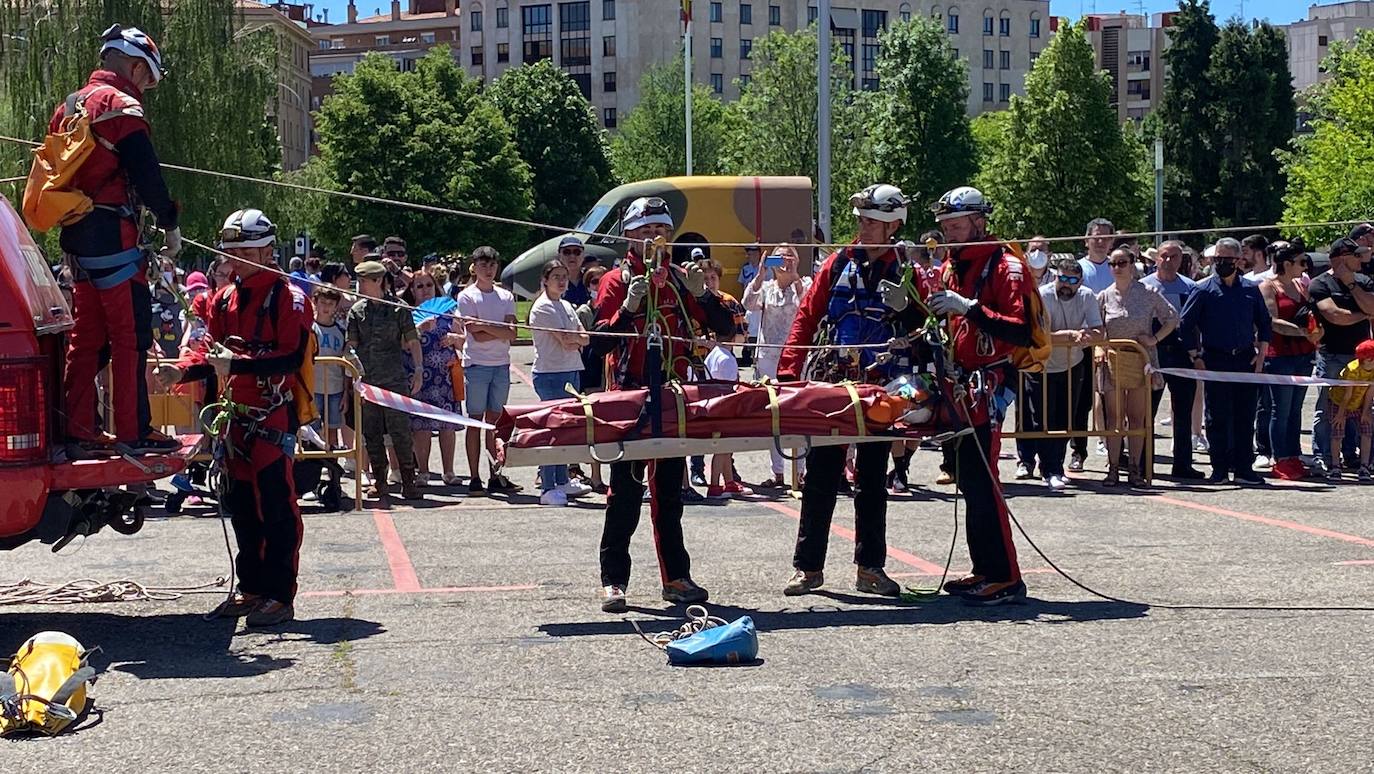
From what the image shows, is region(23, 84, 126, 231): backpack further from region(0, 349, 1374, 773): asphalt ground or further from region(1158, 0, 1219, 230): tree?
region(1158, 0, 1219, 230): tree

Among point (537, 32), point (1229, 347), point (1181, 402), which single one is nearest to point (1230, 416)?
point (1181, 402)

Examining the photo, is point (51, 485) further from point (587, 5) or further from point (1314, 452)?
point (587, 5)

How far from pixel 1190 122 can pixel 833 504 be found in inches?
2668

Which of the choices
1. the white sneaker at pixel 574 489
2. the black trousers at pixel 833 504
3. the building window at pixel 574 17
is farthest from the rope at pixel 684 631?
the building window at pixel 574 17

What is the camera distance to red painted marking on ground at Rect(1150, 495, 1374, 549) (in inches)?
418

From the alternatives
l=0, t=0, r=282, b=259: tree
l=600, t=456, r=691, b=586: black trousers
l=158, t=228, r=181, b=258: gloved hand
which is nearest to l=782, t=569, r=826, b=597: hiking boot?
l=600, t=456, r=691, b=586: black trousers

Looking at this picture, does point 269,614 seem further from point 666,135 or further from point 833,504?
point 666,135

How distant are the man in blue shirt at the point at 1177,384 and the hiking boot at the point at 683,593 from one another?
6.60 meters

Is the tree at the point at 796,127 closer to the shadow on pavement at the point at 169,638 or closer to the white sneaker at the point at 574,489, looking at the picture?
the white sneaker at the point at 574,489

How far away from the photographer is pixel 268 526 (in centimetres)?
826

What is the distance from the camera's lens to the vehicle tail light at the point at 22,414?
7.30m

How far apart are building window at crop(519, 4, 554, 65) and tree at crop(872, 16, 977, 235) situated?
53.5 metres

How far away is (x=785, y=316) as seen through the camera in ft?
47.4

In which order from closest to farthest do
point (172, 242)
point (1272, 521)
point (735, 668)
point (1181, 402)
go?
point (735, 668) < point (172, 242) < point (1272, 521) < point (1181, 402)
